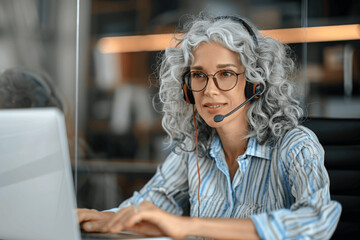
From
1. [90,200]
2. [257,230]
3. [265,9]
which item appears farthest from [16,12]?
[257,230]

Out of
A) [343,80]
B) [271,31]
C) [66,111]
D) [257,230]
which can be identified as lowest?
[257,230]

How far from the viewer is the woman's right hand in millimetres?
1038

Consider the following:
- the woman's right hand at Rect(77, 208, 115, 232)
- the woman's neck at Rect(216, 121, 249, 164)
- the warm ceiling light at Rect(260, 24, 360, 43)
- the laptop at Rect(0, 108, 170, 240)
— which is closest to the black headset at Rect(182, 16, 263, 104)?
the woman's neck at Rect(216, 121, 249, 164)

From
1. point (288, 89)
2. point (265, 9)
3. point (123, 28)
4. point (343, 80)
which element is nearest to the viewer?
point (288, 89)

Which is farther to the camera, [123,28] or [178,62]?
[123,28]

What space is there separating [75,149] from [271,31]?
5.33 ft

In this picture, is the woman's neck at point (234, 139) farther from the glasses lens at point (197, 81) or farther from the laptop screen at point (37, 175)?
the laptop screen at point (37, 175)

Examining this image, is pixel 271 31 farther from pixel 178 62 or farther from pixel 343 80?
pixel 178 62

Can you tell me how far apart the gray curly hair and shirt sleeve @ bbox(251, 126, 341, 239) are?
0.61ft

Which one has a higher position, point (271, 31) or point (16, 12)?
point (16, 12)

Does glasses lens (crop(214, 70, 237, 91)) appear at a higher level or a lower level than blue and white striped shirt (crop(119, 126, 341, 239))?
higher

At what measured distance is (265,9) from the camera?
2.53 meters

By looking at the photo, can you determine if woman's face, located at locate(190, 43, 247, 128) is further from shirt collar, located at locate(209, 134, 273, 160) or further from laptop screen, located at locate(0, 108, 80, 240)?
laptop screen, located at locate(0, 108, 80, 240)

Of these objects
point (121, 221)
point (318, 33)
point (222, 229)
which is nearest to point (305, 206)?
point (222, 229)
